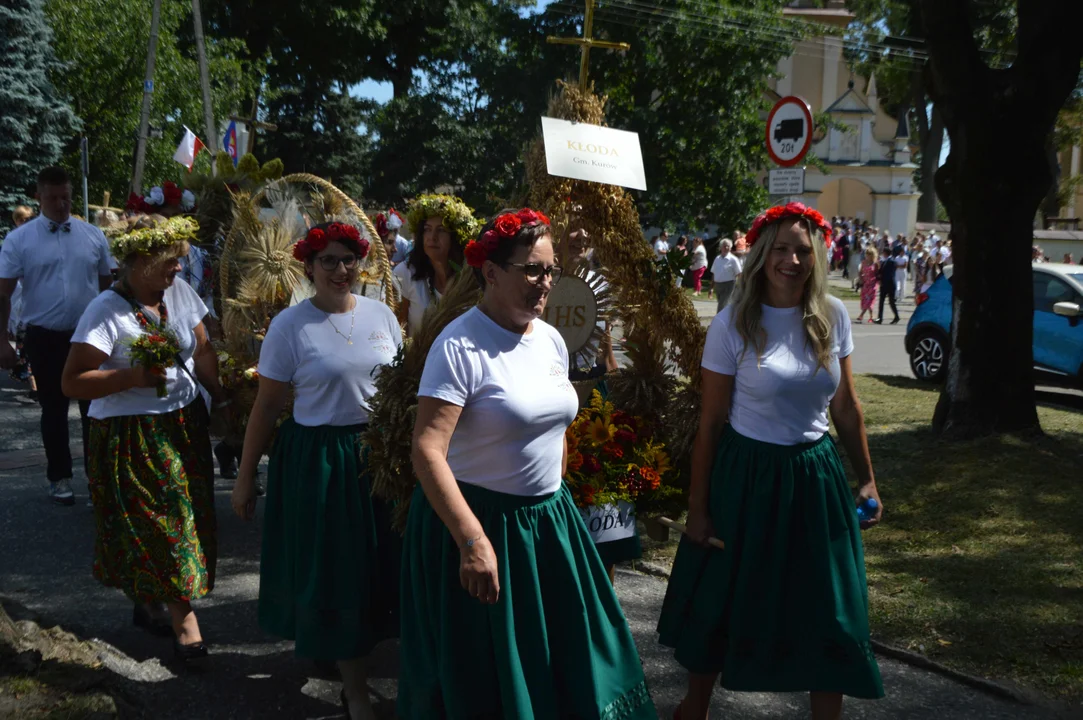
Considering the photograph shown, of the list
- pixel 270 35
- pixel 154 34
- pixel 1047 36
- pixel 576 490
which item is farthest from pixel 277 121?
pixel 576 490

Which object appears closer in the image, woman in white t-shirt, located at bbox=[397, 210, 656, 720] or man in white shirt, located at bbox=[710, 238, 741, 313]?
woman in white t-shirt, located at bbox=[397, 210, 656, 720]

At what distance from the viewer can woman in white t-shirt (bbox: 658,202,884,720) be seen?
11.1ft

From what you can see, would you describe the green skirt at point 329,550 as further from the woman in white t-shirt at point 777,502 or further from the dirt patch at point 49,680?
the woman in white t-shirt at point 777,502

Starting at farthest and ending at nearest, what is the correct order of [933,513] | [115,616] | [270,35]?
[270,35] < [933,513] < [115,616]

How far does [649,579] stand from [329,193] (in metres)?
2.72

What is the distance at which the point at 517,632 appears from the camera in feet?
9.50

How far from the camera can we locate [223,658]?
4.45 m

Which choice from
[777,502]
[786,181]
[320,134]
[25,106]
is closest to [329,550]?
[777,502]

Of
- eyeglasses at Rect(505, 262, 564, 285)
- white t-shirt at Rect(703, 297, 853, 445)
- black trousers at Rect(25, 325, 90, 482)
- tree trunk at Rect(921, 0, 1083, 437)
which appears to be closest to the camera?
eyeglasses at Rect(505, 262, 564, 285)

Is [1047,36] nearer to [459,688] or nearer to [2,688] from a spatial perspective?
[459,688]

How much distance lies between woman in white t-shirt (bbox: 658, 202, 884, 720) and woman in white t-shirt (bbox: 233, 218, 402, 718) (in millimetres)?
1179

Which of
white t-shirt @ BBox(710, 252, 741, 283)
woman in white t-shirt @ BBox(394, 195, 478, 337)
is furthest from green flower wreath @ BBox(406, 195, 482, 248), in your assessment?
white t-shirt @ BBox(710, 252, 741, 283)

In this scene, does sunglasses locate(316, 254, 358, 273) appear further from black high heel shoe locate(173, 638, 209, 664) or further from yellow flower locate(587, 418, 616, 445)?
black high heel shoe locate(173, 638, 209, 664)

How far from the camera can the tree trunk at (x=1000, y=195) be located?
7625 millimetres
